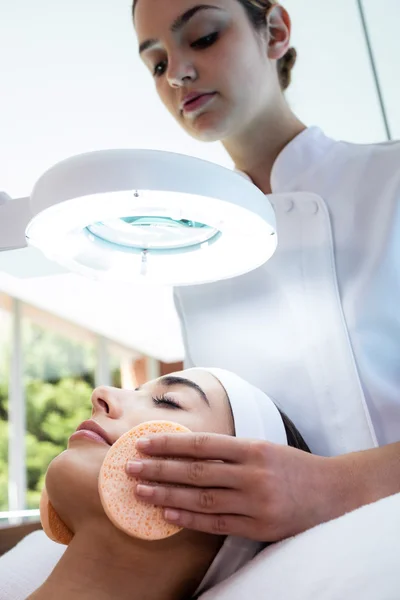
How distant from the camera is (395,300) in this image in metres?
1.32

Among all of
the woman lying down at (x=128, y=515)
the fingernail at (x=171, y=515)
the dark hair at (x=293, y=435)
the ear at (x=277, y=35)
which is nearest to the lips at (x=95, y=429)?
the woman lying down at (x=128, y=515)

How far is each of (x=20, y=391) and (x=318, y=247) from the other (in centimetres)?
574

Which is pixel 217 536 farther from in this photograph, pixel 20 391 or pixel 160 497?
pixel 20 391

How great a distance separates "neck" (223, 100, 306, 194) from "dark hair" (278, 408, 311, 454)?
0.58m

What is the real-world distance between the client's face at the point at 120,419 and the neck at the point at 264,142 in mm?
553

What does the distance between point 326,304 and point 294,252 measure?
0.51 ft

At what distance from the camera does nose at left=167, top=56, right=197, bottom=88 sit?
122 cm

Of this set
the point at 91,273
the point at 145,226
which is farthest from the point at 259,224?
the point at 91,273

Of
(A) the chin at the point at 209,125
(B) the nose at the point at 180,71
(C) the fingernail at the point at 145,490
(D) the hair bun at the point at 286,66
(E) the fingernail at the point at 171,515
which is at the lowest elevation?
(E) the fingernail at the point at 171,515

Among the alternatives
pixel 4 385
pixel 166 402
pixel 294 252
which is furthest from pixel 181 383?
pixel 4 385

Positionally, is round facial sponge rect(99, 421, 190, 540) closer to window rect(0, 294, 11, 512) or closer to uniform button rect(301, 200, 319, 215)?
uniform button rect(301, 200, 319, 215)

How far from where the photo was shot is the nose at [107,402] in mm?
1164

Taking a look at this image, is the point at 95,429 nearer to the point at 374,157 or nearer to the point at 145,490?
the point at 145,490

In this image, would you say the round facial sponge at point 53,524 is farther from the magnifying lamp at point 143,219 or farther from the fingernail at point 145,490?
the magnifying lamp at point 143,219
